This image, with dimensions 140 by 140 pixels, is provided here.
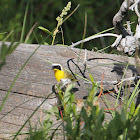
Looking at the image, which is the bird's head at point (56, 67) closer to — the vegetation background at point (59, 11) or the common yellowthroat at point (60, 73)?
the common yellowthroat at point (60, 73)

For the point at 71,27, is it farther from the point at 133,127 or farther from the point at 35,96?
the point at 133,127

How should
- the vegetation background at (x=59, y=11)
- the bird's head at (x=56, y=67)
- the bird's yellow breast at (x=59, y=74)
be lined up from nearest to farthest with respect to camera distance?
1. the bird's yellow breast at (x=59, y=74)
2. the bird's head at (x=56, y=67)
3. the vegetation background at (x=59, y=11)

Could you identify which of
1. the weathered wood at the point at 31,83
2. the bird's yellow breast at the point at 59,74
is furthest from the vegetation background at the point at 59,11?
the bird's yellow breast at the point at 59,74

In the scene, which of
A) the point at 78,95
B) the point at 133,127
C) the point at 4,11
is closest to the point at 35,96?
the point at 78,95

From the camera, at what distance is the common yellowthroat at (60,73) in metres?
1.96

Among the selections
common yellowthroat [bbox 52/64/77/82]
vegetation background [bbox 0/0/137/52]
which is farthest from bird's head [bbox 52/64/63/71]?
vegetation background [bbox 0/0/137/52]

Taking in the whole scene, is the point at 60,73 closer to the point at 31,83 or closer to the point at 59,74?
the point at 59,74

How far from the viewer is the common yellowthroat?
6.44ft

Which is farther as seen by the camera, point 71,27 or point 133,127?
point 71,27

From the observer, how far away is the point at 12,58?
2.17 metres

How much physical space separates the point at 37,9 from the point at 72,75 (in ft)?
10.2

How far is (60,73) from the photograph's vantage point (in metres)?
1.99

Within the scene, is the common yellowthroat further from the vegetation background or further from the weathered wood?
the vegetation background

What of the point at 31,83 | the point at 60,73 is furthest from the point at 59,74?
the point at 31,83
